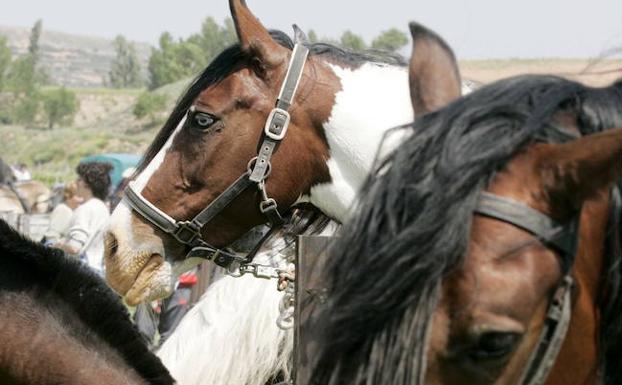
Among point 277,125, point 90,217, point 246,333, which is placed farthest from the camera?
point 90,217

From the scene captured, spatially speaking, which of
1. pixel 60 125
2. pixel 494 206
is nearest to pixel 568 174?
pixel 494 206

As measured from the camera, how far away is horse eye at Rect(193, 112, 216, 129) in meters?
3.50

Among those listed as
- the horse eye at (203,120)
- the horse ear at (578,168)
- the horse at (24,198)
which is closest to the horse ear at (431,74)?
the horse ear at (578,168)

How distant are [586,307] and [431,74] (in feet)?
2.45

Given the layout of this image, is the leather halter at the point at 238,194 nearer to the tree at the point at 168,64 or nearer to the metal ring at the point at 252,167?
the metal ring at the point at 252,167

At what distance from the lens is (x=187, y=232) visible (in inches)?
142

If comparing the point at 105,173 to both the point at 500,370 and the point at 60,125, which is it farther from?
the point at 60,125

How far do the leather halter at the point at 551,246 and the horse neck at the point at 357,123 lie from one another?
1621 millimetres

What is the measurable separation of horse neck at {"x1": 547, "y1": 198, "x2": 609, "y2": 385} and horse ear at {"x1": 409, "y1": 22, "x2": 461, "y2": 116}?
0.49 metres

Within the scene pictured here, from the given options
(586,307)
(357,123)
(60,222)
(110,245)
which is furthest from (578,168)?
(60,222)

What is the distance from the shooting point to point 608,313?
1861 millimetres

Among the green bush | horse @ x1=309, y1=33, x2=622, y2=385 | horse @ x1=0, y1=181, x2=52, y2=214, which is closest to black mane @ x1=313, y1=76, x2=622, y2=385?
horse @ x1=309, y1=33, x2=622, y2=385

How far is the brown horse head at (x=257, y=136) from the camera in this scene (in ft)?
11.4

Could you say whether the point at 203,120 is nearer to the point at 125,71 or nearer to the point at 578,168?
the point at 578,168
